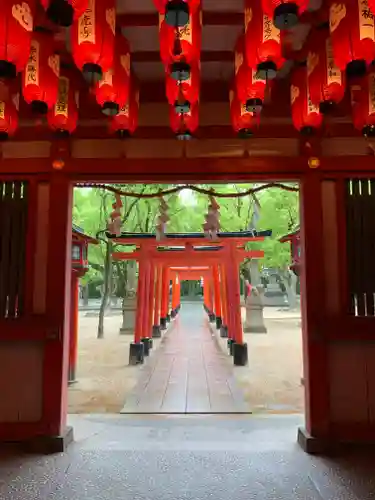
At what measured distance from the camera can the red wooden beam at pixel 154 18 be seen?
13.3 ft

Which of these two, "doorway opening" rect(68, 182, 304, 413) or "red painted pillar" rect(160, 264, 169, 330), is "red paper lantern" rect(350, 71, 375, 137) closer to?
"doorway opening" rect(68, 182, 304, 413)

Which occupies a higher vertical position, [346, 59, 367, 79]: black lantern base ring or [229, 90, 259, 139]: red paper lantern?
[229, 90, 259, 139]: red paper lantern

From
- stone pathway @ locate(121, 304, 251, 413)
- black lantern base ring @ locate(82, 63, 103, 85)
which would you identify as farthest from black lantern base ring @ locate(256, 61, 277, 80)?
stone pathway @ locate(121, 304, 251, 413)

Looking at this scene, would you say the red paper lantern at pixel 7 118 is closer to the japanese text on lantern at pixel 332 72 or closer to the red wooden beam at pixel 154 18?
the red wooden beam at pixel 154 18

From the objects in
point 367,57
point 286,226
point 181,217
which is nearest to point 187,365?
point 367,57

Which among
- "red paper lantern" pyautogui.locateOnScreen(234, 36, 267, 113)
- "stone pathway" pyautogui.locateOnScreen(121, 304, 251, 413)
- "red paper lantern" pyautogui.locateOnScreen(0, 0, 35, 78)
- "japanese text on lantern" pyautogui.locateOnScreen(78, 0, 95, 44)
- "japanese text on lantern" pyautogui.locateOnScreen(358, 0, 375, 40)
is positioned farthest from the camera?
"stone pathway" pyautogui.locateOnScreen(121, 304, 251, 413)

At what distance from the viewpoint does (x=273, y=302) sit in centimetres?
4262

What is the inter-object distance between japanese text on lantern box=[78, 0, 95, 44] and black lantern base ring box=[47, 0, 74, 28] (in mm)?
431

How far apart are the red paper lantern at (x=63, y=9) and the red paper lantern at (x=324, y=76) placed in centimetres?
221

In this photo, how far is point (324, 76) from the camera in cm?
377

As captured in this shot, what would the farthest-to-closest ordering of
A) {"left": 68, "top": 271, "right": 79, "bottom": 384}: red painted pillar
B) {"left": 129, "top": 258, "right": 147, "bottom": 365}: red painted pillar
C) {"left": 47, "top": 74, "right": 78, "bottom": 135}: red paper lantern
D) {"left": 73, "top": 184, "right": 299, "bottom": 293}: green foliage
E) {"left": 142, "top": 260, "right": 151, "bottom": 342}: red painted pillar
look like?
{"left": 73, "top": 184, "right": 299, "bottom": 293}: green foliage < {"left": 142, "top": 260, "right": 151, "bottom": 342}: red painted pillar < {"left": 129, "top": 258, "right": 147, "bottom": 365}: red painted pillar < {"left": 68, "top": 271, "right": 79, "bottom": 384}: red painted pillar < {"left": 47, "top": 74, "right": 78, "bottom": 135}: red paper lantern

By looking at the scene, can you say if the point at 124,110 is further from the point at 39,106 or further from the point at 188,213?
the point at 188,213

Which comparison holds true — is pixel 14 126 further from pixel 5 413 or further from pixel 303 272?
pixel 303 272

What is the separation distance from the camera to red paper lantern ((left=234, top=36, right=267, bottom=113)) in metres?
3.78
